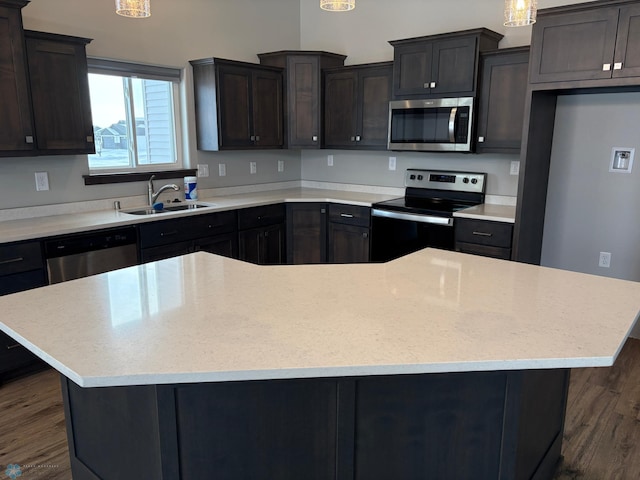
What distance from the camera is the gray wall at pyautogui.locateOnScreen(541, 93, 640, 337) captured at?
3.50 meters

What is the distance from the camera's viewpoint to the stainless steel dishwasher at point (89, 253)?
9.91 feet

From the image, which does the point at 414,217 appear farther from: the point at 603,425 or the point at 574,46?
the point at 603,425

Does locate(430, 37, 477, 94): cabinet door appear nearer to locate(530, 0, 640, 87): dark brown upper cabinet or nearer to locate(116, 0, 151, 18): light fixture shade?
locate(530, 0, 640, 87): dark brown upper cabinet

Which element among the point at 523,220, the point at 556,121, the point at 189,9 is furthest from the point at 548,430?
the point at 189,9

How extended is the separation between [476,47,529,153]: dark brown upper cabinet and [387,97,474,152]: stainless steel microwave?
125 millimetres

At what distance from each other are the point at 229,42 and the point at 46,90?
6.31 ft

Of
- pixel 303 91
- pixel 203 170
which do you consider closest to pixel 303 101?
pixel 303 91

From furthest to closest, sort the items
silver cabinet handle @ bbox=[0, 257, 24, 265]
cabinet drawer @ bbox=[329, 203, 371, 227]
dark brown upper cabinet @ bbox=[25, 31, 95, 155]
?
cabinet drawer @ bbox=[329, 203, 371, 227] < dark brown upper cabinet @ bbox=[25, 31, 95, 155] < silver cabinet handle @ bbox=[0, 257, 24, 265]

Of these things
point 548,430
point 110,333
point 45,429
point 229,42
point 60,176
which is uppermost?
point 229,42

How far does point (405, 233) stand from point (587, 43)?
1.84 metres

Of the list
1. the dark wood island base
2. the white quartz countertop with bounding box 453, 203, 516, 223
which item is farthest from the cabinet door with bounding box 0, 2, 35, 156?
the white quartz countertop with bounding box 453, 203, 516, 223

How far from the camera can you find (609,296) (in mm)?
1756

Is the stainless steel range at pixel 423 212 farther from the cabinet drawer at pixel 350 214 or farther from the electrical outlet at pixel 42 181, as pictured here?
the electrical outlet at pixel 42 181

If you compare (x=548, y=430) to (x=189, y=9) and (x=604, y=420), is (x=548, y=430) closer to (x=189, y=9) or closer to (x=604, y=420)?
(x=604, y=420)
